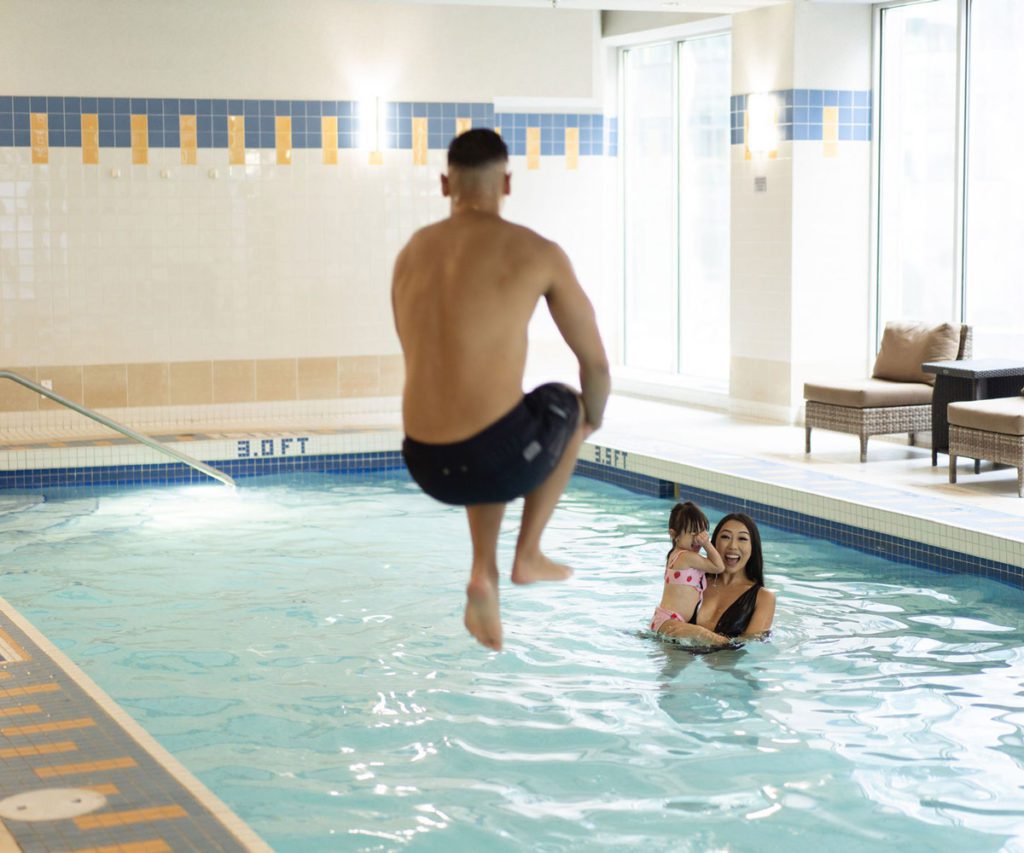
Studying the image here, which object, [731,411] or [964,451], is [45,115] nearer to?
[731,411]

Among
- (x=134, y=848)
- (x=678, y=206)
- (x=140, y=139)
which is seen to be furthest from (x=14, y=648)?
(x=678, y=206)

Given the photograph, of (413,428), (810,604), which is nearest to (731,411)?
(810,604)

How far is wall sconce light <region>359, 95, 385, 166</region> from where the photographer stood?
40.4ft

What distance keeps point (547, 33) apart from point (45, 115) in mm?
4307

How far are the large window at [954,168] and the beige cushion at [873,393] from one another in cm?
94

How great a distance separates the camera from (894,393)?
32.4ft

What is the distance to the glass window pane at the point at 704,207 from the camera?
43.1 feet

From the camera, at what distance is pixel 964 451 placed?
29.0 ft

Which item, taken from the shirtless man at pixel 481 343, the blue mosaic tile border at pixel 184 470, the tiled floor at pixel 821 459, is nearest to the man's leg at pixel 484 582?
the shirtless man at pixel 481 343

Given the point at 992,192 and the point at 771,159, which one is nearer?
the point at 992,192

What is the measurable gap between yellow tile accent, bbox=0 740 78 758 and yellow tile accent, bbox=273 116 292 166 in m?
8.19

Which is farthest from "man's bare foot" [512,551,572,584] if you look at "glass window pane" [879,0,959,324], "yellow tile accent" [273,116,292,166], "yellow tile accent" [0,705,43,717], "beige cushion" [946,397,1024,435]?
"yellow tile accent" [273,116,292,166]

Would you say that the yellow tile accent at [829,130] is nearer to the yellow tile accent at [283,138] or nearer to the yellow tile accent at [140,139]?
the yellow tile accent at [283,138]

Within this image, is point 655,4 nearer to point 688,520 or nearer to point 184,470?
point 184,470
